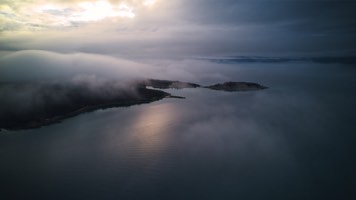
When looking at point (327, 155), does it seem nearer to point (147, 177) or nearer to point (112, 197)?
point (147, 177)

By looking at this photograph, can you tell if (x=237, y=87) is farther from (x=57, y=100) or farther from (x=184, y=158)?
(x=184, y=158)

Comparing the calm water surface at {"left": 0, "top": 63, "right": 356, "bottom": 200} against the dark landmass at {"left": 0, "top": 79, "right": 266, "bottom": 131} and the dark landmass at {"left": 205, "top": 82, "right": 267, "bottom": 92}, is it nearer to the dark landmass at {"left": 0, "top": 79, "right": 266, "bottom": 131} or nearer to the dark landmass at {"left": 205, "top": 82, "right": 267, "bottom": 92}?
the dark landmass at {"left": 0, "top": 79, "right": 266, "bottom": 131}

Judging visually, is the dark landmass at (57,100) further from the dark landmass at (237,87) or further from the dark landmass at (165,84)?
the dark landmass at (237,87)

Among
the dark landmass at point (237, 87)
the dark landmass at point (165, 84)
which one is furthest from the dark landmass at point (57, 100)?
the dark landmass at point (237, 87)

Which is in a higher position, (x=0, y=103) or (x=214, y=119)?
(x=0, y=103)

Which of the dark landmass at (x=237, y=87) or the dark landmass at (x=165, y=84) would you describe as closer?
the dark landmass at (x=237, y=87)

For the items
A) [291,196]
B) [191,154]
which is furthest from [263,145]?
[291,196]

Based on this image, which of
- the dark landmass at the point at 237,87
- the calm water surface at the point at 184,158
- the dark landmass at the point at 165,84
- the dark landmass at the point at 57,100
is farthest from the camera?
the dark landmass at the point at 165,84

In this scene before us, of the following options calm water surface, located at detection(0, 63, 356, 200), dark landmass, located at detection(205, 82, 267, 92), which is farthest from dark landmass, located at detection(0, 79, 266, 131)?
dark landmass, located at detection(205, 82, 267, 92)
